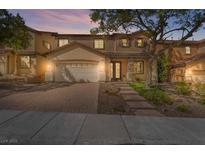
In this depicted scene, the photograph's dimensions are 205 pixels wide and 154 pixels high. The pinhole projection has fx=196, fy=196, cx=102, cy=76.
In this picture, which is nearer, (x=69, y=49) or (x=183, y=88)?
(x=183, y=88)

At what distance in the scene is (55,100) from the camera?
6.99 meters

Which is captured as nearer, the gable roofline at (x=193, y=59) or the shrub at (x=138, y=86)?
the gable roofline at (x=193, y=59)

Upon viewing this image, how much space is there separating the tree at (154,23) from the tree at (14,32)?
2487mm

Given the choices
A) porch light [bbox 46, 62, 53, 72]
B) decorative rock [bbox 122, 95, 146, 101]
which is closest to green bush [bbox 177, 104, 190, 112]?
decorative rock [bbox 122, 95, 146, 101]

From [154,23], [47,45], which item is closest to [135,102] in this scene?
[154,23]

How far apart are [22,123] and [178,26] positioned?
21.0 feet

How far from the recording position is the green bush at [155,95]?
718cm

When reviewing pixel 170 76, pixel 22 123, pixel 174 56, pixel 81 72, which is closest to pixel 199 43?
pixel 174 56

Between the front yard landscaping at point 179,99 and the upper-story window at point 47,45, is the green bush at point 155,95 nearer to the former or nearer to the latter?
the front yard landscaping at point 179,99

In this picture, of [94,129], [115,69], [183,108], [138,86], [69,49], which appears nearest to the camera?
[94,129]

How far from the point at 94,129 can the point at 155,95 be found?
3.38 metres

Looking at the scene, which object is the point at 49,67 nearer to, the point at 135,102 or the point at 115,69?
the point at 135,102

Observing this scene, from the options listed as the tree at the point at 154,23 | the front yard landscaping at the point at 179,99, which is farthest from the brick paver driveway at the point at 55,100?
the tree at the point at 154,23

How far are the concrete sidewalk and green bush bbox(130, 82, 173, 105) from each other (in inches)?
46.9
